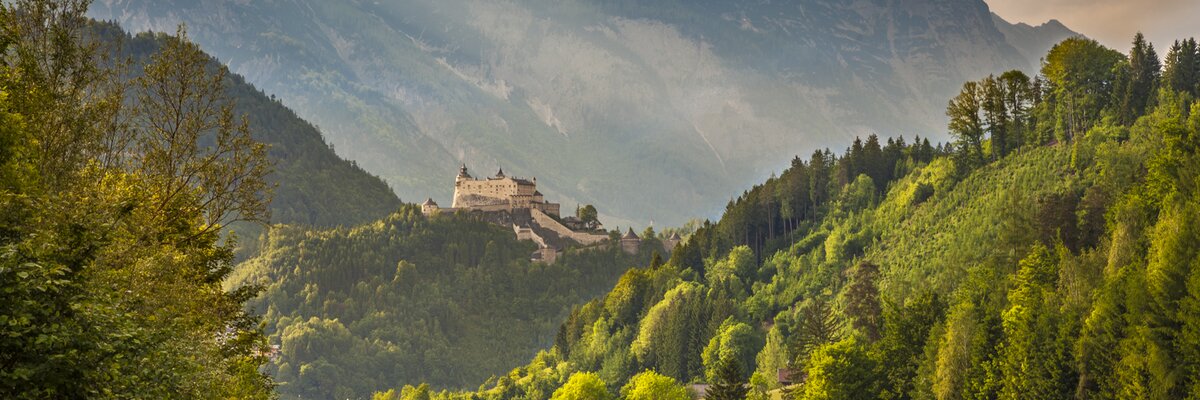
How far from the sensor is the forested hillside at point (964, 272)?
7662 cm

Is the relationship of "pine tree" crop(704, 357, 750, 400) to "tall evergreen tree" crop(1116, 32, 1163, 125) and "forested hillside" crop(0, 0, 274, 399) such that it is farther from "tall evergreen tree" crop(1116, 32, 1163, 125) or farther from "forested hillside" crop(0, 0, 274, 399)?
"forested hillside" crop(0, 0, 274, 399)

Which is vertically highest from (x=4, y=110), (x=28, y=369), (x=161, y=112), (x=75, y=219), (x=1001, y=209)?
(x=1001, y=209)

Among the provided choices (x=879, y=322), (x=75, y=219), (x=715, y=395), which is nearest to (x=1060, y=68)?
(x=879, y=322)

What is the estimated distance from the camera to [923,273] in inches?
4742

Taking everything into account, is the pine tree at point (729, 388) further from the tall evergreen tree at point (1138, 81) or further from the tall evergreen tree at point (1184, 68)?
the tall evergreen tree at point (1184, 68)

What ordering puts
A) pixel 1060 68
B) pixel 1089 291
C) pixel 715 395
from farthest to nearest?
pixel 1060 68, pixel 715 395, pixel 1089 291

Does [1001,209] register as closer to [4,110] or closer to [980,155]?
[980,155]

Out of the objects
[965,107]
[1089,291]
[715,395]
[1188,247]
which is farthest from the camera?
[965,107]

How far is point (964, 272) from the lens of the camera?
355 ft

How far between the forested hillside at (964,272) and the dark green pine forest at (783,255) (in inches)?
10.0

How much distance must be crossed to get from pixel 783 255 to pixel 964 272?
5134 centimetres

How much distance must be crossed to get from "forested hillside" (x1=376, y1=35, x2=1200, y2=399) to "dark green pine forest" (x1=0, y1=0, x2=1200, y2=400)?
0.25m

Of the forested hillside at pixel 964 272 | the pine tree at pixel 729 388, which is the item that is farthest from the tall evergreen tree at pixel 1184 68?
the pine tree at pixel 729 388

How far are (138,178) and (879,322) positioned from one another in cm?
7993
